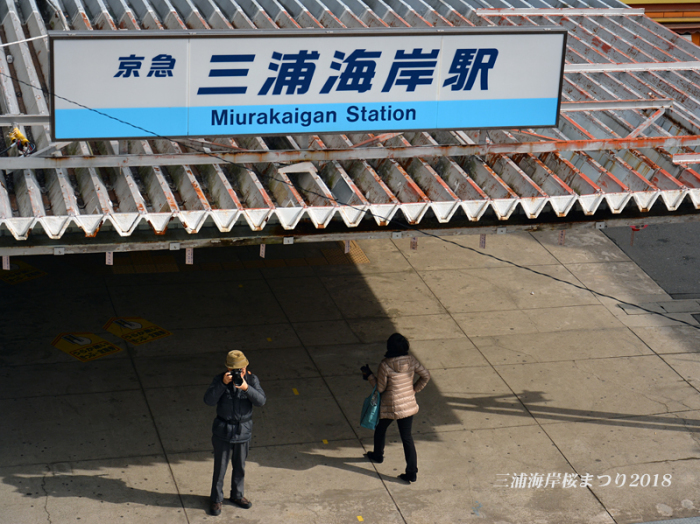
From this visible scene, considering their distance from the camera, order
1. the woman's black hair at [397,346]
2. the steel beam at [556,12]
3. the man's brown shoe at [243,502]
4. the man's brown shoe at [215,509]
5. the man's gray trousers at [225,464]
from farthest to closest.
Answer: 1. the steel beam at [556,12]
2. the woman's black hair at [397,346]
3. the man's brown shoe at [243,502]
4. the man's brown shoe at [215,509]
5. the man's gray trousers at [225,464]

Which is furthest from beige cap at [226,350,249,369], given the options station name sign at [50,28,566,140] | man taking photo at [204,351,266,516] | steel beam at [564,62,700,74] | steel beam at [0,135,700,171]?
steel beam at [564,62,700,74]

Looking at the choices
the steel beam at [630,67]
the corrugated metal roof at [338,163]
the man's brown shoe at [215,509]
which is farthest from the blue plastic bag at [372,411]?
the steel beam at [630,67]


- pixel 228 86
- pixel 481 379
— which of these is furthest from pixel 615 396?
pixel 228 86

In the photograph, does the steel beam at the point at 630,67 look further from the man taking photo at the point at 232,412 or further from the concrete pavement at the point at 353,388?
the man taking photo at the point at 232,412

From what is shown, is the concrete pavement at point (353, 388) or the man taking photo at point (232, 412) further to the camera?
the concrete pavement at point (353, 388)

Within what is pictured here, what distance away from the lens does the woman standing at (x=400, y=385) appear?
28.0 ft

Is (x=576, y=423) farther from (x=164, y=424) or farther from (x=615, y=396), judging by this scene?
(x=164, y=424)

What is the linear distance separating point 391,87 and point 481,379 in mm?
4294

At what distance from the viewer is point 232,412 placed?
7.88m

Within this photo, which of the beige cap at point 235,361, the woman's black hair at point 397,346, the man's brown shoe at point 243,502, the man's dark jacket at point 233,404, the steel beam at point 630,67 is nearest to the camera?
the beige cap at point 235,361

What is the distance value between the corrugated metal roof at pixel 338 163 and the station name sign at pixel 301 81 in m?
0.29

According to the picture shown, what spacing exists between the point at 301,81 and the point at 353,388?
4.06 m

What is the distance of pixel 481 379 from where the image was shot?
1102 cm

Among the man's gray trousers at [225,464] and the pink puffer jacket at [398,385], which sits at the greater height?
the pink puffer jacket at [398,385]
